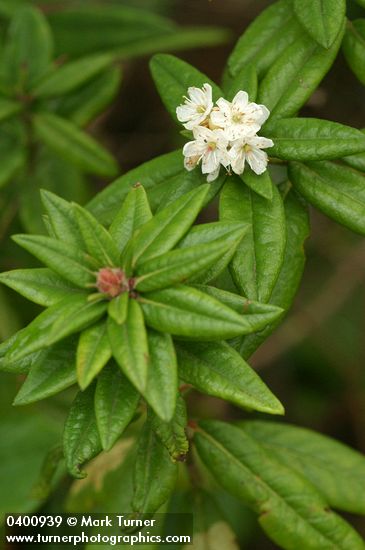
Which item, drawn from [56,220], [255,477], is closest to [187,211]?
[56,220]

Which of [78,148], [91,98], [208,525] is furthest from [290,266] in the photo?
[91,98]

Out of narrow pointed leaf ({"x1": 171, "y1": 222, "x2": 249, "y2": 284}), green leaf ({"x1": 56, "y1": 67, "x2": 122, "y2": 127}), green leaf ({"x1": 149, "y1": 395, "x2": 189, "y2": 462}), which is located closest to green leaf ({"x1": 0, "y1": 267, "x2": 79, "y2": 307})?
narrow pointed leaf ({"x1": 171, "y1": 222, "x2": 249, "y2": 284})

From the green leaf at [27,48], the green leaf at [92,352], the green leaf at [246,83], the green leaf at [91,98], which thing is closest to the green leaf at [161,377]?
the green leaf at [92,352]

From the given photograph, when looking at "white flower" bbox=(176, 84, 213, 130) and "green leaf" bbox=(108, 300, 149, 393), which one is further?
"white flower" bbox=(176, 84, 213, 130)

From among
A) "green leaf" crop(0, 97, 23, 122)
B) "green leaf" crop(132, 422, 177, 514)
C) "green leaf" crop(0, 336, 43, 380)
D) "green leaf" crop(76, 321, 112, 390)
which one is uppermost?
"green leaf" crop(0, 97, 23, 122)

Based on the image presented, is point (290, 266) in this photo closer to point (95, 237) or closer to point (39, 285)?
point (95, 237)

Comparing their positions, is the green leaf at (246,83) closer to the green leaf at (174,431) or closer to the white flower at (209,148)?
the white flower at (209,148)

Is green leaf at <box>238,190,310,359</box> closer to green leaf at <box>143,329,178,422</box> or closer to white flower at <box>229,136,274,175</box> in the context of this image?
white flower at <box>229,136,274,175</box>

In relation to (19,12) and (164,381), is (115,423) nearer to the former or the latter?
(164,381)
